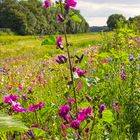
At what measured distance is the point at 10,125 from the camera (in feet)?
2.03

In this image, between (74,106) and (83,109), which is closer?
(83,109)

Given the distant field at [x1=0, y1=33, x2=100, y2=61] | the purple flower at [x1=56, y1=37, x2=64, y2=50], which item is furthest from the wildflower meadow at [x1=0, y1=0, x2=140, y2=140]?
the distant field at [x1=0, y1=33, x2=100, y2=61]

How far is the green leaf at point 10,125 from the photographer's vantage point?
2.02 ft

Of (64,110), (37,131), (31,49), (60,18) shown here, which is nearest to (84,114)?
(64,110)

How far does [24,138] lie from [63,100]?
5.47 feet

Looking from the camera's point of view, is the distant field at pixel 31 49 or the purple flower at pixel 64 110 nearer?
the purple flower at pixel 64 110

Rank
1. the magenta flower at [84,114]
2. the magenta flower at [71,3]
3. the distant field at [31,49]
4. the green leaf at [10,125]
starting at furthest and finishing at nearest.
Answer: the distant field at [31,49], the magenta flower at [71,3], the magenta flower at [84,114], the green leaf at [10,125]

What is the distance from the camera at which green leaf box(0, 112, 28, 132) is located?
0.61m

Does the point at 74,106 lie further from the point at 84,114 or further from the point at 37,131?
the point at 37,131

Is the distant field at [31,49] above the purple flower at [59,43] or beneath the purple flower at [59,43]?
beneath

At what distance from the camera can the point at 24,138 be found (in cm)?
321

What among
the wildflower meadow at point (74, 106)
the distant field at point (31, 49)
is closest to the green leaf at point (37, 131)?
the wildflower meadow at point (74, 106)

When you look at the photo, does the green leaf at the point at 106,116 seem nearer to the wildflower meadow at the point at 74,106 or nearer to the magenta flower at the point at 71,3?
the wildflower meadow at the point at 74,106

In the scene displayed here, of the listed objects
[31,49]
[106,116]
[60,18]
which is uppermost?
[60,18]
